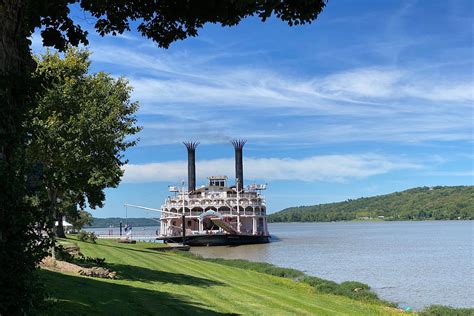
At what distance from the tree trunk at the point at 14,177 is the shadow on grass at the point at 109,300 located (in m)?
3.12

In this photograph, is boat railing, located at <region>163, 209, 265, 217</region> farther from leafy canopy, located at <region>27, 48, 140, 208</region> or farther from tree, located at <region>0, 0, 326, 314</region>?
tree, located at <region>0, 0, 326, 314</region>

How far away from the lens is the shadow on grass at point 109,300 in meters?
10.9

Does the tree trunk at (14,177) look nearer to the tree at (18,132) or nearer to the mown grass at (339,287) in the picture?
the tree at (18,132)

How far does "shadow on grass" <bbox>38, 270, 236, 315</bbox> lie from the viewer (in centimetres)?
1091

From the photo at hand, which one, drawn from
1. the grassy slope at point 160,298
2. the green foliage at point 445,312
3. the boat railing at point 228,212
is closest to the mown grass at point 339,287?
the green foliage at point 445,312

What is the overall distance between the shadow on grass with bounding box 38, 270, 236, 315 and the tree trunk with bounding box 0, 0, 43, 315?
3118mm

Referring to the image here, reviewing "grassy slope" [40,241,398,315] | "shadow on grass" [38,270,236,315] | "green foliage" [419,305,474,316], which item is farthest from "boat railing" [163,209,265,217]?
"shadow on grass" [38,270,236,315]

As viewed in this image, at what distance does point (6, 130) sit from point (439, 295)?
25.5 m

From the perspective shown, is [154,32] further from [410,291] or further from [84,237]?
[84,237]

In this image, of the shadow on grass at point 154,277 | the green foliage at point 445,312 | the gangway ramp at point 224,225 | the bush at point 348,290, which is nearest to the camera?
the shadow on grass at point 154,277

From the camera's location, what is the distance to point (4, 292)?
6.50 metres

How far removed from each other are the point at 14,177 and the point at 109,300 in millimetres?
6590

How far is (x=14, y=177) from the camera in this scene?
21.6 feet

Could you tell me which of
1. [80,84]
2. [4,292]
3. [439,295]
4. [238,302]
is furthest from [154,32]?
[439,295]
